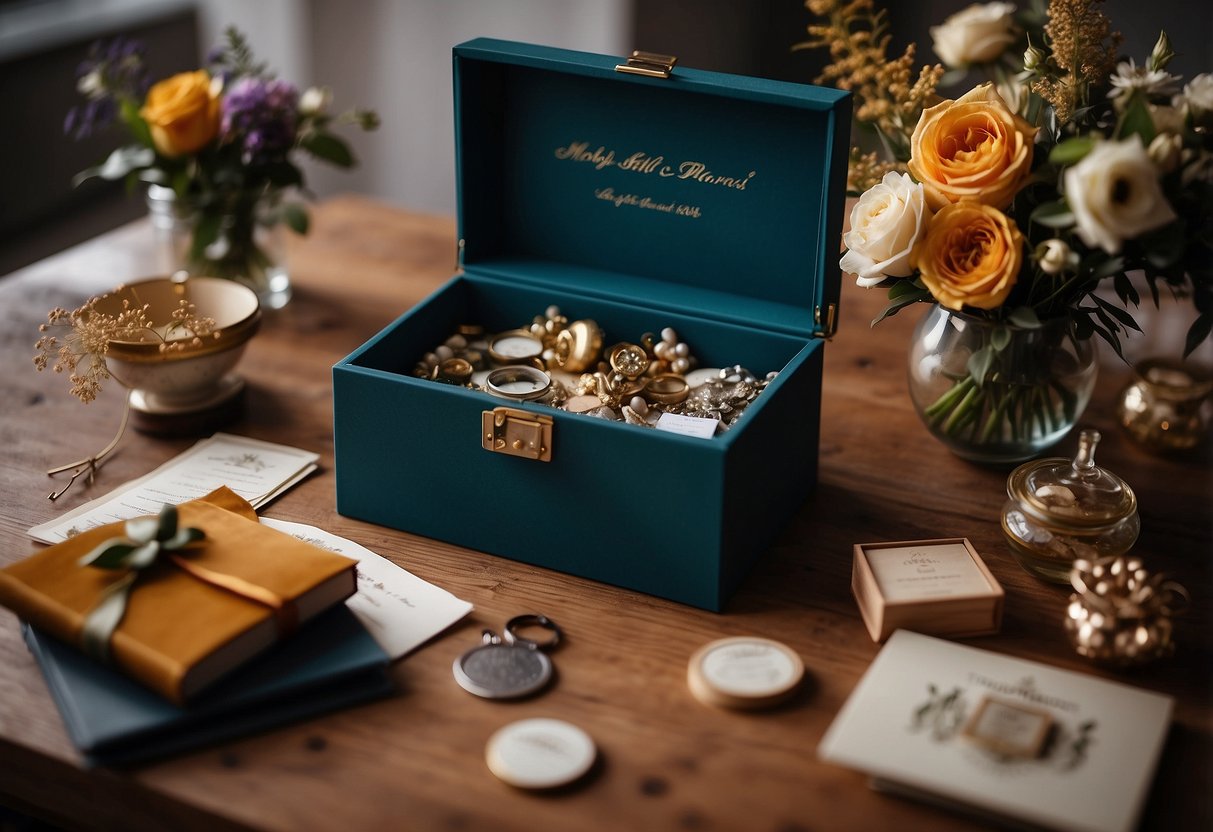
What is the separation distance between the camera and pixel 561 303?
5.57ft

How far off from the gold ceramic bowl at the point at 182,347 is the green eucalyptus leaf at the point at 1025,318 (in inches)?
38.4

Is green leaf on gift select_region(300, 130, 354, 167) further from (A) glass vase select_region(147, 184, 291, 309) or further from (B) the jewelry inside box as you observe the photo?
(B) the jewelry inside box

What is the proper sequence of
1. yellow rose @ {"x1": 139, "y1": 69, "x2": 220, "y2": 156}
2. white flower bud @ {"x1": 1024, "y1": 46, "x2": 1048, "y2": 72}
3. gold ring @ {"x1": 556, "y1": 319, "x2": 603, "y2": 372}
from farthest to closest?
yellow rose @ {"x1": 139, "y1": 69, "x2": 220, "y2": 156}
gold ring @ {"x1": 556, "y1": 319, "x2": 603, "y2": 372}
white flower bud @ {"x1": 1024, "y1": 46, "x2": 1048, "y2": 72}

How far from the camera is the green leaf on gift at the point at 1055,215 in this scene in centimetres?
124

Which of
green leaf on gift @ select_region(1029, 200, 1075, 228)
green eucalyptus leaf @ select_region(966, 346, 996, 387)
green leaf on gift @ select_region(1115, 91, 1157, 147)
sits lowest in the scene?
green eucalyptus leaf @ select_region(966, 346, 996, 387)

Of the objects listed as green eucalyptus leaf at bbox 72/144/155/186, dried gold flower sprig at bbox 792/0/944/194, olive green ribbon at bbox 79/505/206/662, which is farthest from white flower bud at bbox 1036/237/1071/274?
green eucalyptus leaf at bbox 72/144/155/186

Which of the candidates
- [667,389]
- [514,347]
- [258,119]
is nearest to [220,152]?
[258,119]

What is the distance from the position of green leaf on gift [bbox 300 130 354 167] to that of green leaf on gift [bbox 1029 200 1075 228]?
115 cm

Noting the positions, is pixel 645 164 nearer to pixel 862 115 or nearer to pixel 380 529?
pixel 862 115

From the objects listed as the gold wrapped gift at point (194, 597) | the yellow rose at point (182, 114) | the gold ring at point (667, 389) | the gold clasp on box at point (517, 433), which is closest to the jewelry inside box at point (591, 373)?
the gold ring at point (667, 389)

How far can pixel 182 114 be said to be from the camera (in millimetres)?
1807

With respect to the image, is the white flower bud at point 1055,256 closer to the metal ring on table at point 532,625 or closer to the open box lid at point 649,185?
the open box lid at point 649,185

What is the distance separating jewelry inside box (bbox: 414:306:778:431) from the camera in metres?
1.52

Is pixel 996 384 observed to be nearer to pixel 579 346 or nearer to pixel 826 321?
pixel 826 321
